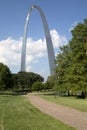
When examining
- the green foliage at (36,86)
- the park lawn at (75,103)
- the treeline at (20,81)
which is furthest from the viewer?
the green foliage at (36,86)

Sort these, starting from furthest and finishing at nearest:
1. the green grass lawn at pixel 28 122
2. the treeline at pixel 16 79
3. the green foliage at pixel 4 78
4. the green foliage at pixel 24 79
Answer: the green foliage at pixel 24 79 < the treeline at pixel 16 79 < the green foliage at pixel 4 78 < the green grass lawn at pixel 28 122

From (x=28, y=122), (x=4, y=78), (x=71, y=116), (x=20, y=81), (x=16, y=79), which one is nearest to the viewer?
(x=28, y=122)

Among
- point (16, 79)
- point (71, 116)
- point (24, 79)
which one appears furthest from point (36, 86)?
point (71, 116)

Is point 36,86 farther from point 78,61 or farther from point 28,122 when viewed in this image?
point 28,122

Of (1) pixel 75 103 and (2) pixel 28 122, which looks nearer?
(2) pixel 28 122

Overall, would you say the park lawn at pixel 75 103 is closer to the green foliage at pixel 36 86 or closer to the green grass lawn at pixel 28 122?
the green grass lawn at pixel 28 122

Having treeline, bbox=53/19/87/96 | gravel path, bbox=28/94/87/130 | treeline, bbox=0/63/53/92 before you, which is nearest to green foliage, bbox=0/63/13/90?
treeline, bbox=0/63/53/92

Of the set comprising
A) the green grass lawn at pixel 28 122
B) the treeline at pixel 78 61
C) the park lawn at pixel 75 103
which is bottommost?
the green grass lawn at pixel 28 122

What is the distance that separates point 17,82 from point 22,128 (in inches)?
5764

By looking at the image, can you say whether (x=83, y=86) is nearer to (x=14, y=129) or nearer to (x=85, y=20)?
(x=85, y=20)

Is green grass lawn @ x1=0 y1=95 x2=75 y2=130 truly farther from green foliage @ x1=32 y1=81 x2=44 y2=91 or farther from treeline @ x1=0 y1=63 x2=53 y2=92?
green foliage @ x1=32 y1=81 x2=44 y2=91

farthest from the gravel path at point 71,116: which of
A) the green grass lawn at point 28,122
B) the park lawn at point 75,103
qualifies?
the park lawn at point 75,103

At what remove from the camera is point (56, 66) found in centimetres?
7700

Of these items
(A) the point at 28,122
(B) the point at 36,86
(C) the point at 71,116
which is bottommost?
(A) the point at 28,122
